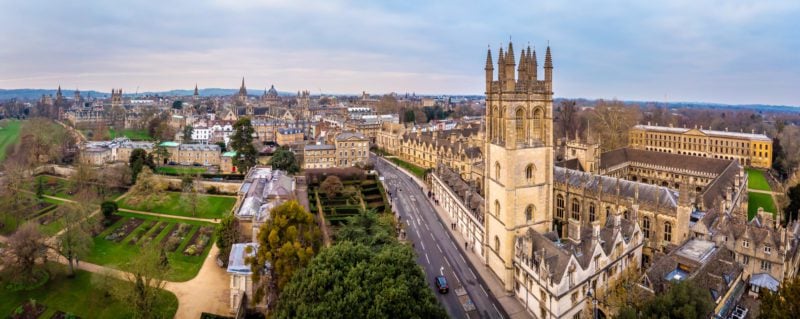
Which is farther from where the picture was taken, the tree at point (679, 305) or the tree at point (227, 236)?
the tree at point (227, 236)

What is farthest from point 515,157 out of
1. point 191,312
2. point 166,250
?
point 166,250

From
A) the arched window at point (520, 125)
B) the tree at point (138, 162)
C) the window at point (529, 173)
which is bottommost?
the tree at point (138, 162)

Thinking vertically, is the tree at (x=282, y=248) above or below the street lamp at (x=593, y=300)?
above

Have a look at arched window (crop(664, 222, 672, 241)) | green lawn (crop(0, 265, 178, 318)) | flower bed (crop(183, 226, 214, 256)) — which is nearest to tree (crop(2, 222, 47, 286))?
green lawn (crop(0, 265, 178, 318))

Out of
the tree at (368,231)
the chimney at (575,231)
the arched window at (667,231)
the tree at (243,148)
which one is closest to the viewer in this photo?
the chimney at (575,231)

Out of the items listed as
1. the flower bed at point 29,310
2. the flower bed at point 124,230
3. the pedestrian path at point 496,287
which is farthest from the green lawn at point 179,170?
the pedestrian path at point 496,287

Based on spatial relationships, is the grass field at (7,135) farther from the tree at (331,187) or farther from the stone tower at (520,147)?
the stone tower at (520,147)

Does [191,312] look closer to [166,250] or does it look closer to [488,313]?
[166,250]
